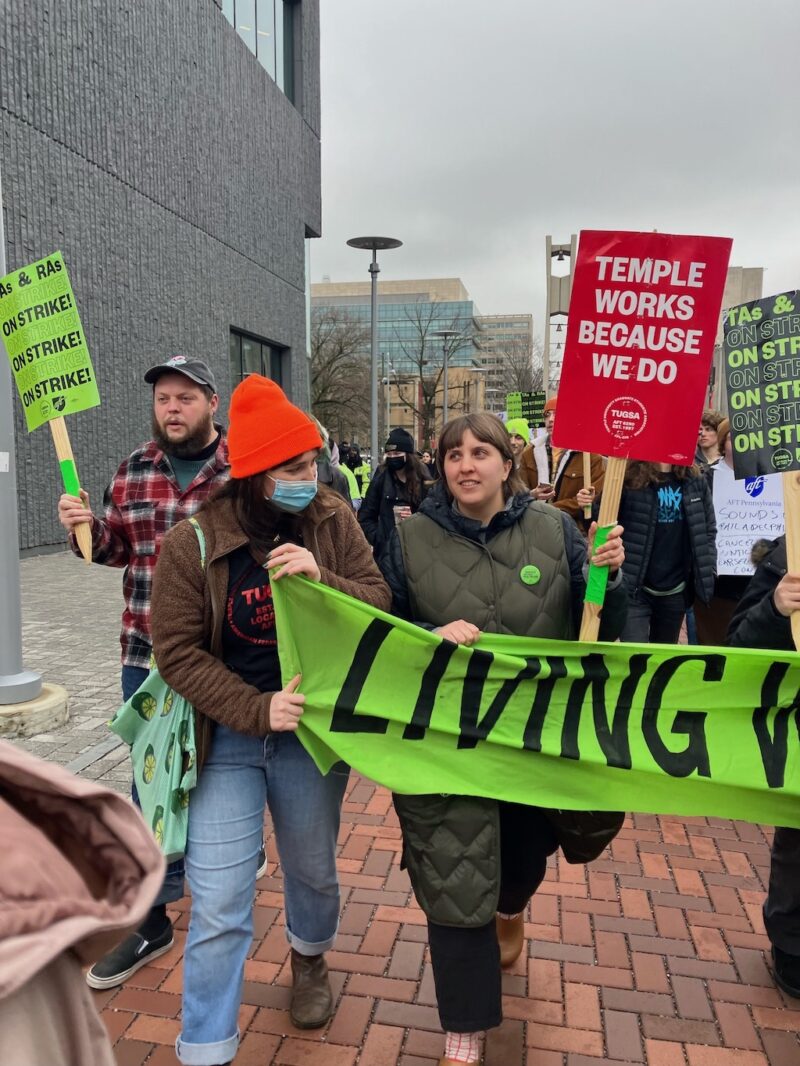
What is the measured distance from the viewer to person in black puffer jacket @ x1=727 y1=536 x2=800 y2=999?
2.83 m

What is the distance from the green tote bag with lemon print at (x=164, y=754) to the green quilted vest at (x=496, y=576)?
0.72 metres

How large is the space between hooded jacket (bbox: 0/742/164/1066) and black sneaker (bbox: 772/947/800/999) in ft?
8.67

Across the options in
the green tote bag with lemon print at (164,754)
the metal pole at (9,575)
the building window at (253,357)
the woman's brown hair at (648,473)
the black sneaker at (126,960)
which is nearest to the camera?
the green tote bag with lemon print at (164,754)

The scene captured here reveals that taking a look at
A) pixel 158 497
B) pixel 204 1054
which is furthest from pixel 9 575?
pixel 204 1054

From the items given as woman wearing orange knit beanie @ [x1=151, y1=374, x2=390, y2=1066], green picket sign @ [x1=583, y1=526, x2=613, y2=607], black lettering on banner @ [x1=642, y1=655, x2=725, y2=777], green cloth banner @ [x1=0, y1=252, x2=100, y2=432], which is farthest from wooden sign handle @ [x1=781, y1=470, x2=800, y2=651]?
green cloth banner @ [x1=0, y1=252, x2=100, y2=432]

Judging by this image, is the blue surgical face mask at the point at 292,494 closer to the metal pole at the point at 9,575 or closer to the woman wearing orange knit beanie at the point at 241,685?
the woman wearing orange knit beanie at the point at 241,685

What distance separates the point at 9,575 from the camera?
18.0 feet

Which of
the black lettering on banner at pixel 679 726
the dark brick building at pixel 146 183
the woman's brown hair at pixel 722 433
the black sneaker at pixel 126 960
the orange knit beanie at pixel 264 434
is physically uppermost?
the dark brick building at pixel 146 183

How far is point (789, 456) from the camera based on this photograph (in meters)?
2.80

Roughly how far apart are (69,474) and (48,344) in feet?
2.24

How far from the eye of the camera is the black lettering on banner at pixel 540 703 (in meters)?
2.68

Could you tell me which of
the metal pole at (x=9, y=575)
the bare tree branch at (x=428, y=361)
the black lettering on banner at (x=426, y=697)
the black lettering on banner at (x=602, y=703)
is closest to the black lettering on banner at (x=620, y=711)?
the black lettering on banner at (x=602, y=703)

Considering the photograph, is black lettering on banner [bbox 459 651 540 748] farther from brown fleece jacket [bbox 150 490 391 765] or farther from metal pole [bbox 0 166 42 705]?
metal pole [bbox 0 166 42 705]

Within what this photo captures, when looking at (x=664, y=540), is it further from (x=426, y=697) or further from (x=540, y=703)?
(x=426, y=697)
